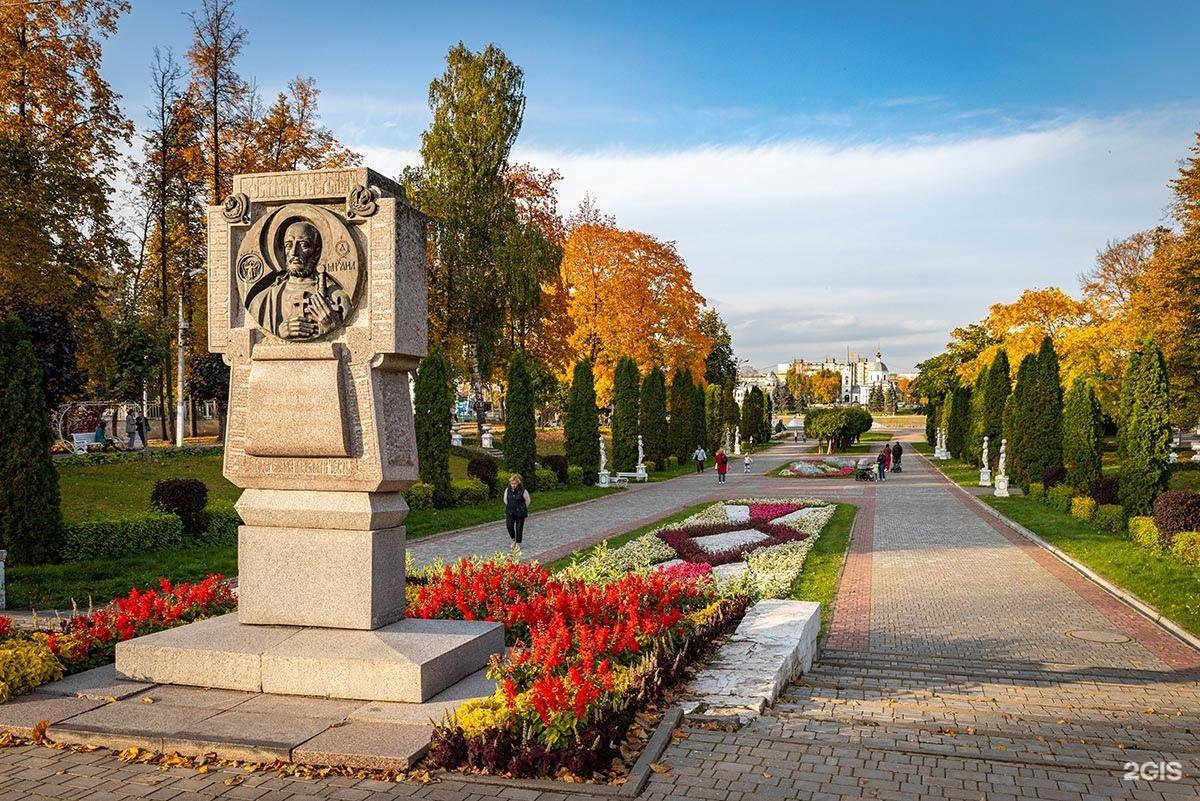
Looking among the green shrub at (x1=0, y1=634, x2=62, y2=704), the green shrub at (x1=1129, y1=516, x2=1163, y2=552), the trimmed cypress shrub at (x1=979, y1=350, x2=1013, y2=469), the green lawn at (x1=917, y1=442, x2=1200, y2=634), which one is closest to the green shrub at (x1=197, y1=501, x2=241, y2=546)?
the green shrub at (x1=0, y1=634, x2=62, y2=704)

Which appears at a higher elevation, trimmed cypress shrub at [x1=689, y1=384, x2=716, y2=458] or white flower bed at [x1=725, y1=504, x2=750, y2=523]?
trimmed cypress shrub at [x1=689, y1=384, x2=716, y2=458]

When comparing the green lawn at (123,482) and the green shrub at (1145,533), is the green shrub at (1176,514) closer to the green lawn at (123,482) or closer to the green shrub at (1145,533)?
the green shrub at (1145,533)

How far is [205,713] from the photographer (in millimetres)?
5137

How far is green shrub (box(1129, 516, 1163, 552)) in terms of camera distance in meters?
14.8

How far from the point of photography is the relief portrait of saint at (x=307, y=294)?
603 centimetres

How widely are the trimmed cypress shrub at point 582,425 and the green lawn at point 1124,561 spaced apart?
45.4 ft

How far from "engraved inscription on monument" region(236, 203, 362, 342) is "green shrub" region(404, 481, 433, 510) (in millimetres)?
13759

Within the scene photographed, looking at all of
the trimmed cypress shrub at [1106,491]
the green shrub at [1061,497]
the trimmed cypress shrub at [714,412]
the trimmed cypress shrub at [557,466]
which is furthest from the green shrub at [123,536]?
the trimmed cypress shrub at [714,412]

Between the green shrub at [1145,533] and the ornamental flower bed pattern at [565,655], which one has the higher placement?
the ornamental flower bed pattern at [565,655]

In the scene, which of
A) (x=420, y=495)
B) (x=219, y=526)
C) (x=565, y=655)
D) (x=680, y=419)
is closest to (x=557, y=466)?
(x=420, y=495)

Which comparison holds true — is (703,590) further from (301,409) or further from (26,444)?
(26,444)

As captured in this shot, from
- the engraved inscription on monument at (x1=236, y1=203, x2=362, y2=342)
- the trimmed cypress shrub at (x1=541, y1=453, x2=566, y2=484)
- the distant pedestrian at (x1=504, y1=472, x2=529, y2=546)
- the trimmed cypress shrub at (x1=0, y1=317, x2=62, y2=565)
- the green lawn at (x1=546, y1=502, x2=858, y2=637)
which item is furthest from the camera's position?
the trimmed cypress shrub at (x1=541, y1=453, x2=566, y2=484)

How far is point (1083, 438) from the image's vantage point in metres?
21.3

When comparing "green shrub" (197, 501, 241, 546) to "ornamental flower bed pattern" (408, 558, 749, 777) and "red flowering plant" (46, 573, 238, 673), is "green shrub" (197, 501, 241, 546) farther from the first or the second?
"ornamental flower bed pattern" (408, 558, 749, 777)
